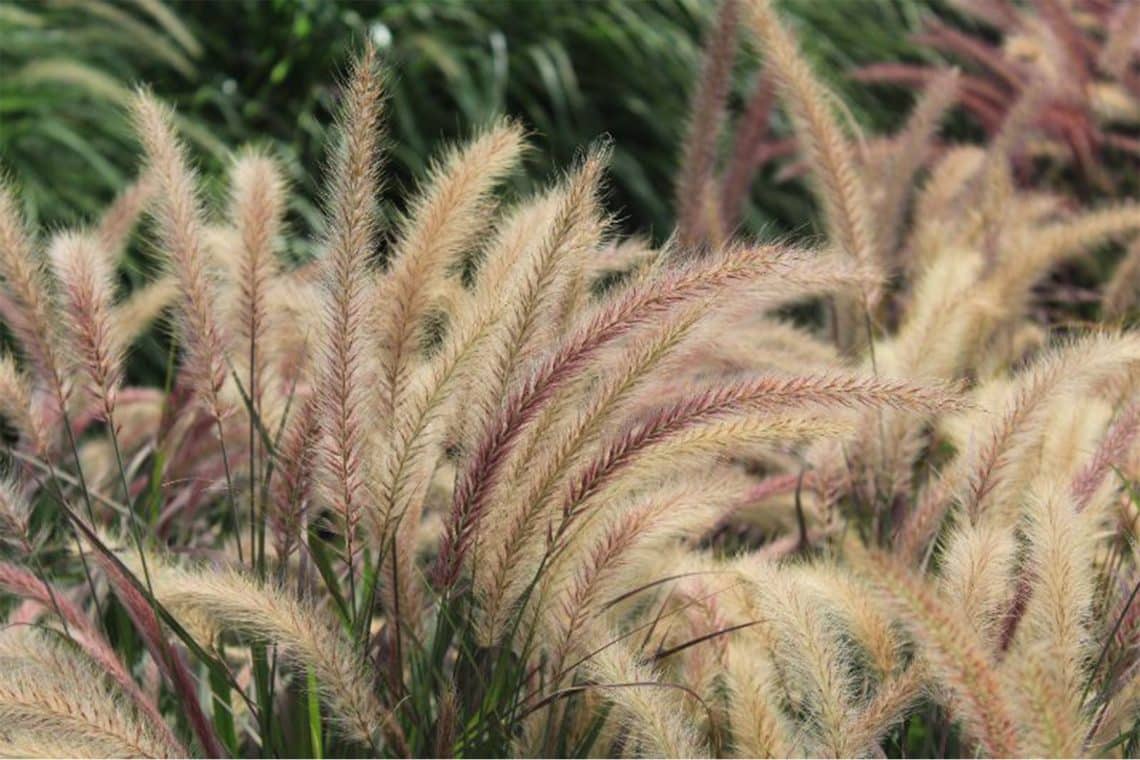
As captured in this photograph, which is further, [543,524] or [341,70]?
[341,70]

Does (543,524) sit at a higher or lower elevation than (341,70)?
lower

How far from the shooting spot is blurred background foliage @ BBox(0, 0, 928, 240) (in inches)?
139

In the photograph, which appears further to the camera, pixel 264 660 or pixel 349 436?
pixel 264 660

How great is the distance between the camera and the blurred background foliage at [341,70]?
→ 11.6 ft

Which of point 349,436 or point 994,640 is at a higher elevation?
point 349,436

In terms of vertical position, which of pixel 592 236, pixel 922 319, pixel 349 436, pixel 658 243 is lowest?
pixel 658 243

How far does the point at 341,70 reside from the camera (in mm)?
3541

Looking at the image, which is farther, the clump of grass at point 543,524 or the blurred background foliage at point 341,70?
the blurred background foliage at point 341,70

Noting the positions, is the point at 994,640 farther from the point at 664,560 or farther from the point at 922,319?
the point at 922,319

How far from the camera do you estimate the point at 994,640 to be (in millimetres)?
1350

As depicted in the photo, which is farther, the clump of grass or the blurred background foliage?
the blurred background foliage

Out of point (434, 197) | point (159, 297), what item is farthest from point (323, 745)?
point (159, 297)

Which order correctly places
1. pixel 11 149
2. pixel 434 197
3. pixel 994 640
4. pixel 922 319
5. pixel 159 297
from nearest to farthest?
1. pixel 994 640
2. pixel 434 197
3. pixel 922 319
4. pixel 159 297
5. pixel 11 149

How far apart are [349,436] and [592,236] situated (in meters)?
0.29
